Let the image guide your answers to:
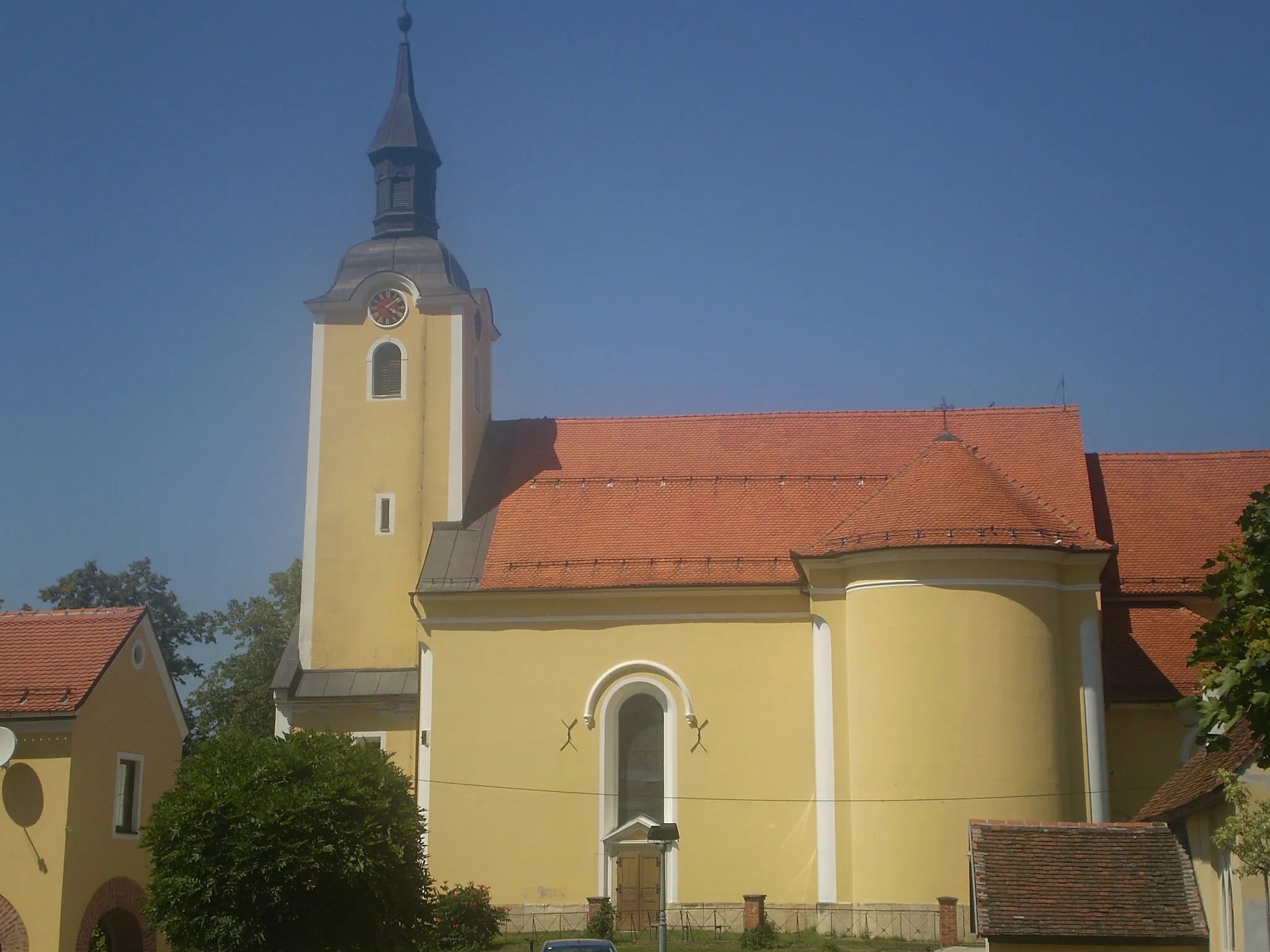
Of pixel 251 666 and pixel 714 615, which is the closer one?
pixel 714 615

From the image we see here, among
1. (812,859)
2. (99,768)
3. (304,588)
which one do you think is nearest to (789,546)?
(812,859)

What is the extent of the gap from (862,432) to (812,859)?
10.4m

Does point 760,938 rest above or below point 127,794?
below

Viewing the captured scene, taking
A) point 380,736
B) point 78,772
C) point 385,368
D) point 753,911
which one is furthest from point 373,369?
point 753,911

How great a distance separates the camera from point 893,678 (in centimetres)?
3017

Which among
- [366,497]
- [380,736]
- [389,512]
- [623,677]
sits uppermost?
[366,497]

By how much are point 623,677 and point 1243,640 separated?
1962 centimetres

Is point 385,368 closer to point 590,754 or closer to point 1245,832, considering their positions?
point 590,754

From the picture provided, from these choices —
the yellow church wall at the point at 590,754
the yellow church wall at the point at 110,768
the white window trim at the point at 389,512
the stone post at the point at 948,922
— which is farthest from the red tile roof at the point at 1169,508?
the yellow church wall at the point at 110,768

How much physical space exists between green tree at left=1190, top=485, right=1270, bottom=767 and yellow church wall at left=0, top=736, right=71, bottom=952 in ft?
60.6

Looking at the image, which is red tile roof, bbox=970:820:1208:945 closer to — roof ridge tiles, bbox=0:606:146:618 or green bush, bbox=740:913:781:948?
green bush, bbox=740:913:781:948

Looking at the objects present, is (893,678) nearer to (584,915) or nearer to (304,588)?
(584,915)

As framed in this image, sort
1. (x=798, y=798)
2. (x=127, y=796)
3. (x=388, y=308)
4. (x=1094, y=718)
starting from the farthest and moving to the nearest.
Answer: (x=388, y=308) → (x=798, y=798) → (x=1094, y=718) → (x=127, y=796)

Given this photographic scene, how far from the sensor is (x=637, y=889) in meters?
31.8
